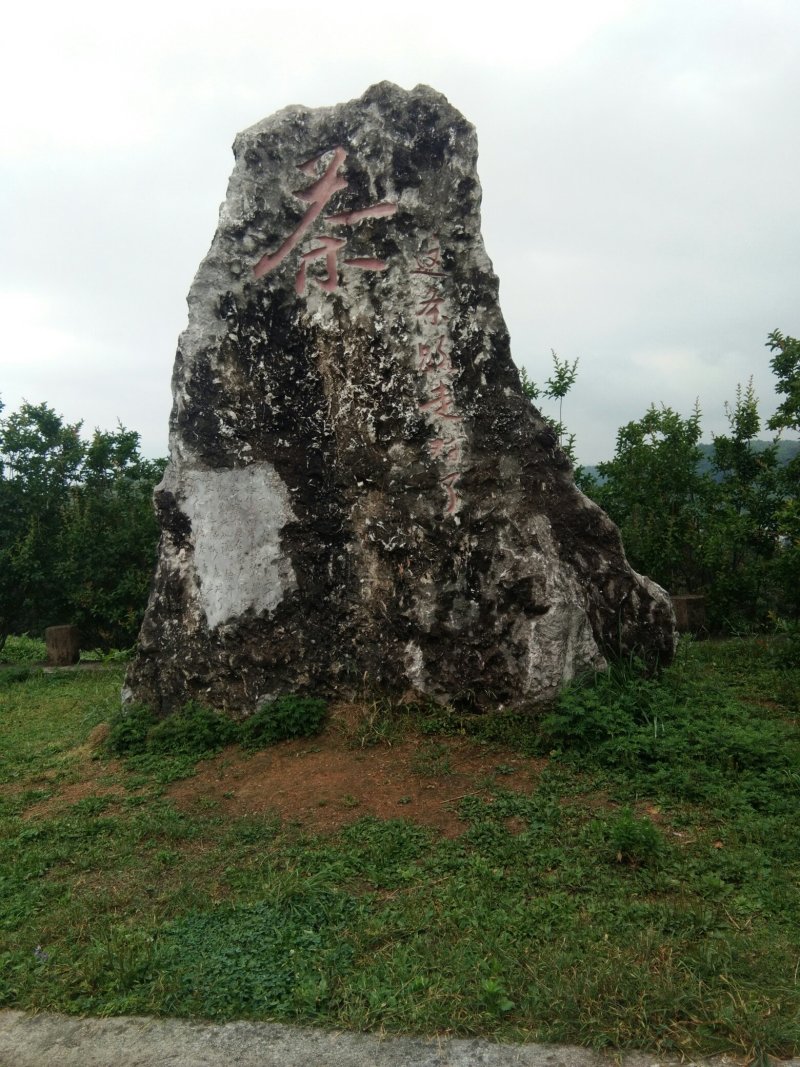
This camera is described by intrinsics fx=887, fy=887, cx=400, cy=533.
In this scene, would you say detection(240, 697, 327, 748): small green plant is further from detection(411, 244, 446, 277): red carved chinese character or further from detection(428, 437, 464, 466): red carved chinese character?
detection(411, 244, 446, 277): red carved chinese character

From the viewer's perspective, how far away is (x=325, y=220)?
5484 mm

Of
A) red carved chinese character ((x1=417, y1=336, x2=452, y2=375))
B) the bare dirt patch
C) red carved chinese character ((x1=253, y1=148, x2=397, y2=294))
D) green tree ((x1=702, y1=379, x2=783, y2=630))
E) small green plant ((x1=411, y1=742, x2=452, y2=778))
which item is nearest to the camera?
the bare dirt patch

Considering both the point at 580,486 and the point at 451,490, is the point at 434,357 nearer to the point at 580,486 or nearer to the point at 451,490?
the point at 451,490

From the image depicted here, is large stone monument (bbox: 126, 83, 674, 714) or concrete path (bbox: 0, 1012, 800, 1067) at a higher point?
large stone monument (bbox: 126, 83, 674, 714)

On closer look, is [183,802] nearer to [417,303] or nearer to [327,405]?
[327,405]

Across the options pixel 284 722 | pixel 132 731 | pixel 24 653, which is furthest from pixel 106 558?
pixel 284 722

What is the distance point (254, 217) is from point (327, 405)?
1.29 meters

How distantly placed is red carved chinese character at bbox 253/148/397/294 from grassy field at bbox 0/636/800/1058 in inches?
104

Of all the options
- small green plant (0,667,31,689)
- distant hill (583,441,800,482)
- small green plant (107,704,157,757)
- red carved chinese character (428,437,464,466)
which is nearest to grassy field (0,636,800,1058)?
small green plant (107,704,157,757)

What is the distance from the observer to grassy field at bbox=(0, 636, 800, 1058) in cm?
264

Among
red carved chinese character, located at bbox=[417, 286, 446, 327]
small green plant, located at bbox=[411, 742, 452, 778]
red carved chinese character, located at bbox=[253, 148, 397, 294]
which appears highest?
red carved chinese character, located at bbox=[253, 148, 397, 294]

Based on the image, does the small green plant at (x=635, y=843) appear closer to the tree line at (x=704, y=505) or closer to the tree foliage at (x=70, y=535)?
the tree line at (x=704, y=505)

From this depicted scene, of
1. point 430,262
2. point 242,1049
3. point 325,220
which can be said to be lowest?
point 242,1049

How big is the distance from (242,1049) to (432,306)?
4.01 m
